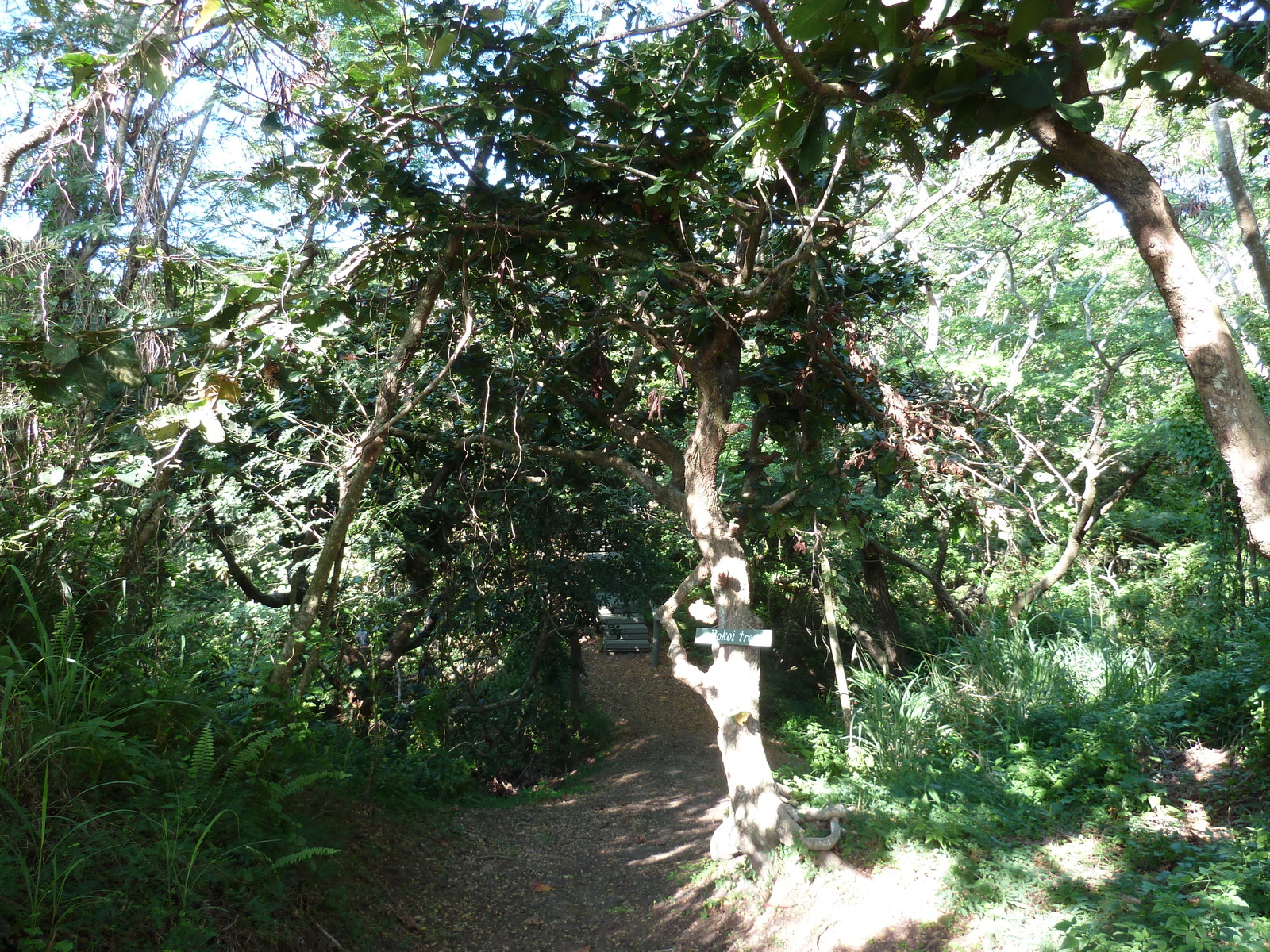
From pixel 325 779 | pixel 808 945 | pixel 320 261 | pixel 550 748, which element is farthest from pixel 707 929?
pixel 550 748

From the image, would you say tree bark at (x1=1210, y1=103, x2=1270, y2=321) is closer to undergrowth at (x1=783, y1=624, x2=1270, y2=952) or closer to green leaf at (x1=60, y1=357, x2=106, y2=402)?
undergrowth at (x1=783, y1=624, x2=1270, y2=952)

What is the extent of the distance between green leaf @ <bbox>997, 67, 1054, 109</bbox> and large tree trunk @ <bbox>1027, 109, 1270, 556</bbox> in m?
0.25

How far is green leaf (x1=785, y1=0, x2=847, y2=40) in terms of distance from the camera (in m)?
2.12

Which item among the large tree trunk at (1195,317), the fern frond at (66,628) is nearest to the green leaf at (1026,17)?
the large tree trunk at (1195,317)

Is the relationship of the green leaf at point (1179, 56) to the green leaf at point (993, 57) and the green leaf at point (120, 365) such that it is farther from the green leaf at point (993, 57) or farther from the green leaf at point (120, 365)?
the green leaf at point (120, 365)

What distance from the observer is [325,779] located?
15.8ft

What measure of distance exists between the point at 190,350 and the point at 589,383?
313cm

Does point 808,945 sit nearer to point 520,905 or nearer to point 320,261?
point 520,905

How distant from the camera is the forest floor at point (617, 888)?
166 inches

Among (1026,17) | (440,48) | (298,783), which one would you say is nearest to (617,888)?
(298,783)

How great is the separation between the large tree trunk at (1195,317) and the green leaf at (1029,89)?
25cm

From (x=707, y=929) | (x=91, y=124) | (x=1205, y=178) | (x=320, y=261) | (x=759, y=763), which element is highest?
(x=1205, y=178)

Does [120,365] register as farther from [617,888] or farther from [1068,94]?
[617,888]

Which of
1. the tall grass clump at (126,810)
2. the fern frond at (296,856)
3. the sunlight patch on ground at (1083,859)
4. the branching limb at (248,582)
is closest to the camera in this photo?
the tall grass clump at (126,810)
